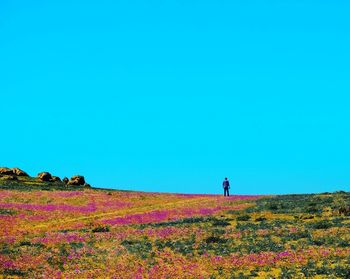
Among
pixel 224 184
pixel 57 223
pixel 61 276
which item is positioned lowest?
pixel 61 276

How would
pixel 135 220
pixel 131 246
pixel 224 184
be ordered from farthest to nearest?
1. pixel 224 184
2. pixel 135 220
3. pixel 131 246

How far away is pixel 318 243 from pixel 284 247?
253 centimetres

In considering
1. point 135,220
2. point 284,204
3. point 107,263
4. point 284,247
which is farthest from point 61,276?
point 284,204

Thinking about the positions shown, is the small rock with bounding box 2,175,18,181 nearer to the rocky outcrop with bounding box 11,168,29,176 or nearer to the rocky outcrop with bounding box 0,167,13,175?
the rocky outcrop with bounding box 0,167,13,175

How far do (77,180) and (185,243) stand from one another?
68.4m

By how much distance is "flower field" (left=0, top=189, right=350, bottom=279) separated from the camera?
26875 millimetres

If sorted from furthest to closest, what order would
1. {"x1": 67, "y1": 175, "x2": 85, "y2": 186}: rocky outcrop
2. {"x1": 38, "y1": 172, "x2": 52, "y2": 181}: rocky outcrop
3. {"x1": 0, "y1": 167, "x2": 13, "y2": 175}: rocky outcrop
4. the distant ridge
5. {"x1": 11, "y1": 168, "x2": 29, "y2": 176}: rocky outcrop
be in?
1. {"x1": 11, "y1": 168, "x2": 29, "y2": 176}: rocky outcrop
2. {"x1": 38, "y1": 172, "x2": 52, "y2": 181}: rocky outcrop
3. {"x1": 67, "y1": 175, "x2": 85, "y2": 186}: rocky outcrop
4. {"x1": 0, "y1": 167, "x2": 13, "y2": 175}: rocky outcrop
5. the distant ridge

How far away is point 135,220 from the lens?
4891 cm

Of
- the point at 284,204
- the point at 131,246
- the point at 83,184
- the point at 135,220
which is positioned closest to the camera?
the point at 131,246

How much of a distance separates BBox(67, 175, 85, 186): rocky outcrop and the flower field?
40669 mm

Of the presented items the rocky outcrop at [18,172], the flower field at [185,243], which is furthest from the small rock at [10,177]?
the flower field at [185,243]

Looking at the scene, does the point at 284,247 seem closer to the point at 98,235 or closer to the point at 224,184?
the point at 98,235

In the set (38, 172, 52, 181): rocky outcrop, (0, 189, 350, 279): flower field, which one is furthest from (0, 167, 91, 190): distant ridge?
(0, 189, 350, 279): flower field

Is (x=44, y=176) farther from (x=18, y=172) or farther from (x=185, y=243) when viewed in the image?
(x=185, y=243)
